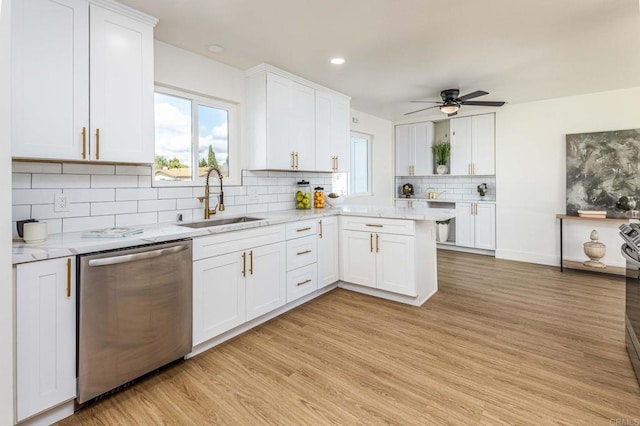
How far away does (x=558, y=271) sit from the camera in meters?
4.47

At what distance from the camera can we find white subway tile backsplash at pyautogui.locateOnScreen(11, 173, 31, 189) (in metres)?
1.97

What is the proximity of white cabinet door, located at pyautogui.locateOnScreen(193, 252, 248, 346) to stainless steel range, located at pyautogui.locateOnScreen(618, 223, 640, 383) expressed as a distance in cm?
260

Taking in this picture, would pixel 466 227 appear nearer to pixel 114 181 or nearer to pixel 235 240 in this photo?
pixel 235 240

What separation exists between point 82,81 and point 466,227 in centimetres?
555

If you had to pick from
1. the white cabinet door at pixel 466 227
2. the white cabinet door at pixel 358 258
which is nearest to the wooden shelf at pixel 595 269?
the white cabinet door at pixel 466 227

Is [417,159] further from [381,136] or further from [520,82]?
[520,82]

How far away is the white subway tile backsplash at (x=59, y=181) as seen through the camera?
2.05 m

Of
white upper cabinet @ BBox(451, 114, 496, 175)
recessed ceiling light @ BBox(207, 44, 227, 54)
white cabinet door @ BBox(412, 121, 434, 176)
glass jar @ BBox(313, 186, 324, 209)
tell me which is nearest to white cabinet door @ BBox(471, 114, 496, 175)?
white upper cabinet @ BBox(451, 114, 496, 175)

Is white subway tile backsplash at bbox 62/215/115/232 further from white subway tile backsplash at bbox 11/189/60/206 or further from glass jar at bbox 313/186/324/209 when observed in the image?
glass jar at bbox 313/186/324/209

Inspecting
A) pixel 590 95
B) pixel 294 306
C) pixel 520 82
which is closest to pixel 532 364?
pixel 294 306

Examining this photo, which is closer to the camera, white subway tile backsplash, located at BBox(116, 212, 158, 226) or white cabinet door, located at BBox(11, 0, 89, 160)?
white cabinet door, located at BBox(11, 0, 89, 160)

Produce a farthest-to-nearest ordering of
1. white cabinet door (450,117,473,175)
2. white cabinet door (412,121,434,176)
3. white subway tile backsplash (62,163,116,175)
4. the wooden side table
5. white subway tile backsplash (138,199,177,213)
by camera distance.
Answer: white cabinet door (412,121,434,176)
white cabinet door (450,117,473,175)
the wooden side table
white subway tile backsplash (138,199,177,213)
white subway tile backsplash (62,163,116,175)

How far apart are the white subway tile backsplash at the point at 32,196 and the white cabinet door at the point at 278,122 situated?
5.79 ft

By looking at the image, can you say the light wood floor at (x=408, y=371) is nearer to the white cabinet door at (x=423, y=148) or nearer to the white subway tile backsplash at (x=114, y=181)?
the white subway tile backsplash at (x=114, y=181)
